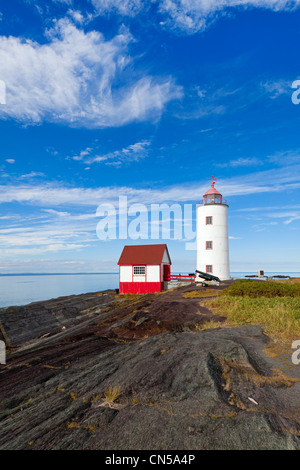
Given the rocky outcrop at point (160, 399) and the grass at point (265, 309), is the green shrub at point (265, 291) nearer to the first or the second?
the grass at point (265, 309)

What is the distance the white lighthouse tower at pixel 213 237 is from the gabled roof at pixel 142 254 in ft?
16.6

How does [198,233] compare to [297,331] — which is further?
[198,233]

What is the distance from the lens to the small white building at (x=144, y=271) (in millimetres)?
33750

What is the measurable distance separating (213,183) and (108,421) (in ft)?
115

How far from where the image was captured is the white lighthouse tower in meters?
33.9

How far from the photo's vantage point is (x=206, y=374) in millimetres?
6215

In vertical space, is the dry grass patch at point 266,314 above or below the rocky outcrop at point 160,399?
above

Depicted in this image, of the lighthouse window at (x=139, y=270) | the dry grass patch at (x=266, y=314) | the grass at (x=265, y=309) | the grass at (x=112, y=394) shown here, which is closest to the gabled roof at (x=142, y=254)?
the lighthouse window at (x=139, y=270)

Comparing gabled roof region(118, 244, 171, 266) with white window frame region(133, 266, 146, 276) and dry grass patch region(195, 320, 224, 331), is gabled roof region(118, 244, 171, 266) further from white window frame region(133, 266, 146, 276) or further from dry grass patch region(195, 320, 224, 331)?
dry grass patch region(195, 320, 224, 331)

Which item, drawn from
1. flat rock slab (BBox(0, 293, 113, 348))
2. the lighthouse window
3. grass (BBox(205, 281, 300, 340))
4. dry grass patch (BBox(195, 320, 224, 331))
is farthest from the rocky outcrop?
the lighthouse window

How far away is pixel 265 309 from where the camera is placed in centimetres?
1293

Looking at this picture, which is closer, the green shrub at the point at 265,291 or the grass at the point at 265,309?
the grass at the point at 265,309
